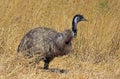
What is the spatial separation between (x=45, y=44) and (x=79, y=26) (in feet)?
6.87

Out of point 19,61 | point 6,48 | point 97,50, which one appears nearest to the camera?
point 19,61

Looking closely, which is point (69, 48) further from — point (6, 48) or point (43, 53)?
point (6, 48)

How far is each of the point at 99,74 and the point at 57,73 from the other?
24.7 inches

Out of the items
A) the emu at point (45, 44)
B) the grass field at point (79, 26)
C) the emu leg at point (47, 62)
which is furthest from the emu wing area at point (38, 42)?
the grass field at point (79, 26)

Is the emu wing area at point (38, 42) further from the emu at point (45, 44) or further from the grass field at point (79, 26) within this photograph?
the grass field at point (79, 26)

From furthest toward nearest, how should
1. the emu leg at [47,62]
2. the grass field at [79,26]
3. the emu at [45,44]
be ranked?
the grass field at [79,26] → the emu leg at [47,62] → the emu at [45,44]

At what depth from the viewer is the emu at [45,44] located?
734 centimetres

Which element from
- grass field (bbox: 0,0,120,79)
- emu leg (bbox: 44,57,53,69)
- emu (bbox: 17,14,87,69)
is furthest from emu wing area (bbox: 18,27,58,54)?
grass field (bbox: 0,0,120,79)

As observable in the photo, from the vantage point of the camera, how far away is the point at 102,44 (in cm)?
897

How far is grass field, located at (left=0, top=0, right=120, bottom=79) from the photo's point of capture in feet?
26.5

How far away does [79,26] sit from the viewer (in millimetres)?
9398

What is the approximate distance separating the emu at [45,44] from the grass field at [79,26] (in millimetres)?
286

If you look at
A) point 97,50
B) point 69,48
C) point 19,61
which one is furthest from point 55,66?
point 19,61

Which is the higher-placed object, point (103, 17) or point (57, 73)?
point (103, 17)
